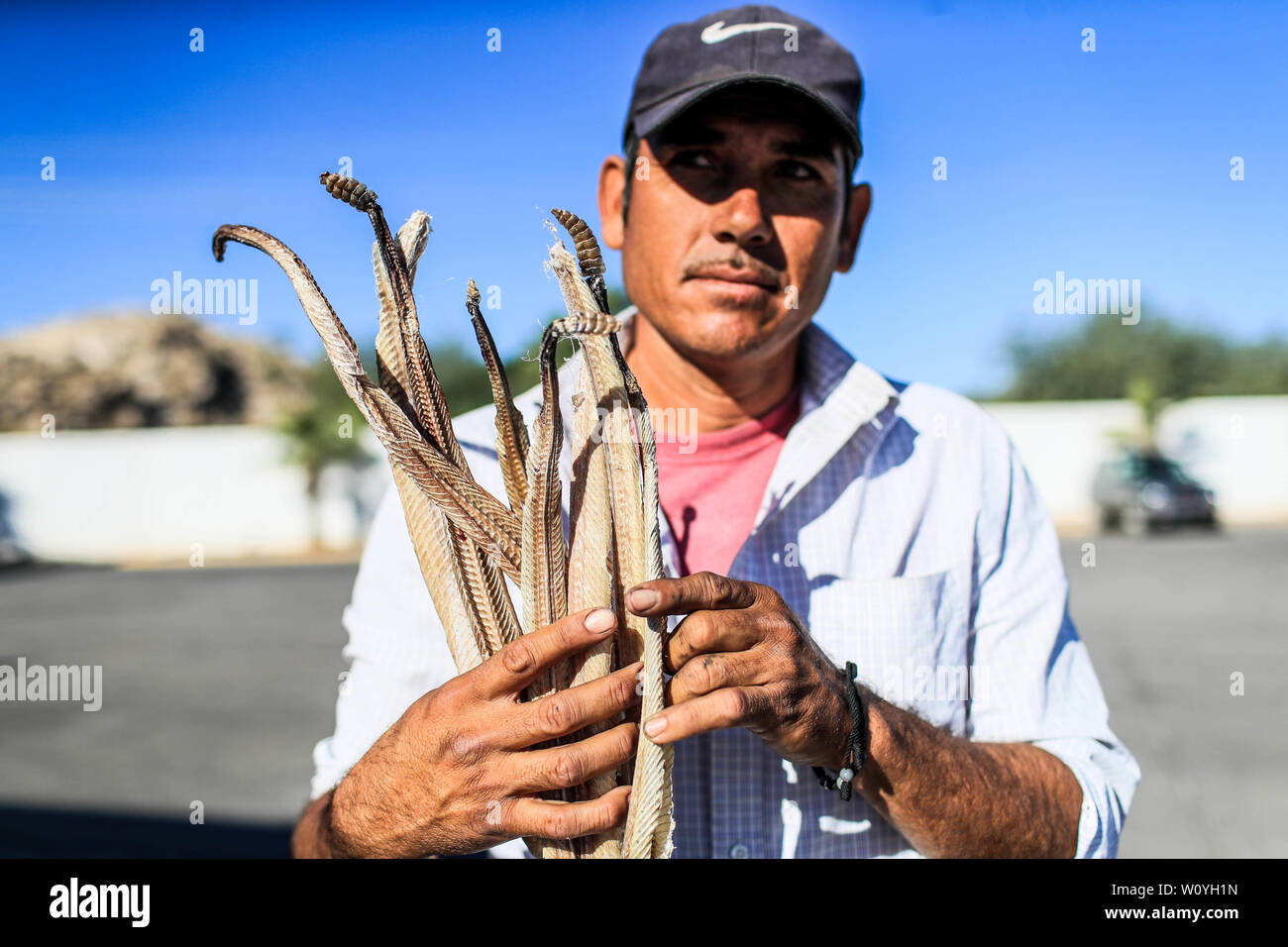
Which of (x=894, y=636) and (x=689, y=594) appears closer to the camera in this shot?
(x=689, y=594)

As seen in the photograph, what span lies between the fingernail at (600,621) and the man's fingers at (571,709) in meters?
0.07

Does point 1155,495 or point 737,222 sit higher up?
point 737,222

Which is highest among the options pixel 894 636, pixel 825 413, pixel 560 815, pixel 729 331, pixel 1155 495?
pixel 729 331

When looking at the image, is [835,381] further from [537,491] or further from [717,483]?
[537,491]

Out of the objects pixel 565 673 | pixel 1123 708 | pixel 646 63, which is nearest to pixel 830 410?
pixel 646 63

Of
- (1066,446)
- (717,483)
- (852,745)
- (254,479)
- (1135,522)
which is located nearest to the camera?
(852,745)

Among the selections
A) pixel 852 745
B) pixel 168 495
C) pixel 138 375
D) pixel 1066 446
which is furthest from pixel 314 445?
pixel 852 745

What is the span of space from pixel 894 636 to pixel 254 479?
933 inches

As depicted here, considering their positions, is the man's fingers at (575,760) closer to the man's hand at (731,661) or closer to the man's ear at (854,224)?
the man's hand at (731,661)

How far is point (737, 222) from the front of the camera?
1582 mm

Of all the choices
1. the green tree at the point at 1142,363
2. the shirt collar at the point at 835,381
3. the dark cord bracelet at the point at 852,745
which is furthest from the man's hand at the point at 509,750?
the green tree at the point at 1142,363

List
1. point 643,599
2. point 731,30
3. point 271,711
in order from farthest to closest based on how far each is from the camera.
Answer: point 271,711, point 731,30, point 643,599

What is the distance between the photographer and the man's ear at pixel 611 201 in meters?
1.93
